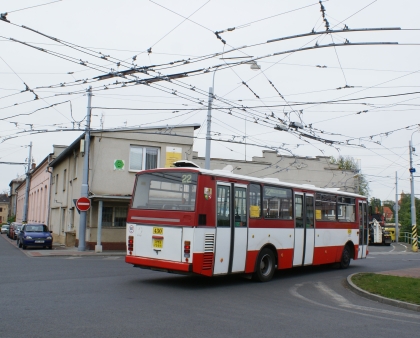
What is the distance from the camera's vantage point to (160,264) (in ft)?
39.7

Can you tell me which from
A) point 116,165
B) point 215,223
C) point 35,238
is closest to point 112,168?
point 116,165

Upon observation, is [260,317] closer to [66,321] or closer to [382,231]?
[66,321]

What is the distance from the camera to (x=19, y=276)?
13.7 m

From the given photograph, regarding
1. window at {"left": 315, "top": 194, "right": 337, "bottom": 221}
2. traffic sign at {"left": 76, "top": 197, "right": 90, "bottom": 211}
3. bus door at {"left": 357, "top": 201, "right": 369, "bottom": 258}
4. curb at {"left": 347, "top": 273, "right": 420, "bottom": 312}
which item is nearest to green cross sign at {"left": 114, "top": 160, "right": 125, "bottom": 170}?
traffic sign at {"left": 76, "top": 197, "right": 90, "bottom": 211}

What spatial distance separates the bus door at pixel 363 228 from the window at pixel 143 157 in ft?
43.2

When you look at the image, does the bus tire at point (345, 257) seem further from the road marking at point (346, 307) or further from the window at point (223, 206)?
the window at point (223, 206)

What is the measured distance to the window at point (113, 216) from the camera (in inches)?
1098

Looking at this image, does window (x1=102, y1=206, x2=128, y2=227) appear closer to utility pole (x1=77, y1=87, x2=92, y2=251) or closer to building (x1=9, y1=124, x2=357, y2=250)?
building (x1=9, y1=124, x2=357, y2=250)

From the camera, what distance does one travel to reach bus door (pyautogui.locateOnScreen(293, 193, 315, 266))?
15500 millimetres

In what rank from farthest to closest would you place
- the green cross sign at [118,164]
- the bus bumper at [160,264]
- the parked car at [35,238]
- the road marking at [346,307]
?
the parked car at [35,238], the green cross sign at [118,164], the bus bumper at [160,264], the road marking at [346,307]

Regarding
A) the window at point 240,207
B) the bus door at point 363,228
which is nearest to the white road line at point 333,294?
the window at point 240,207

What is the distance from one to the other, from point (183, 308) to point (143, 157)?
808 inches

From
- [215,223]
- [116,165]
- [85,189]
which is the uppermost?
[116,165]

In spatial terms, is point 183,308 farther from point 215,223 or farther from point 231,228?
point 231,228
